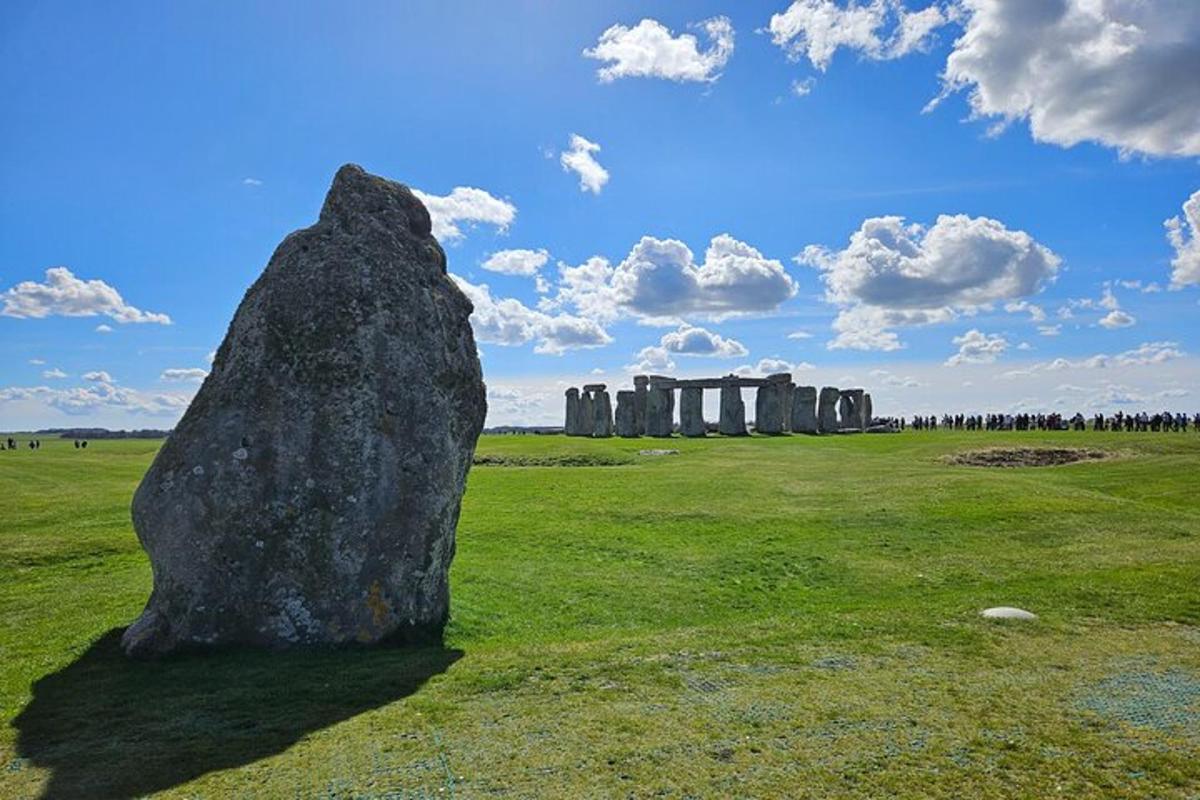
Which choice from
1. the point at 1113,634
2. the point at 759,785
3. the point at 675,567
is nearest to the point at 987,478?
the point at 675,567

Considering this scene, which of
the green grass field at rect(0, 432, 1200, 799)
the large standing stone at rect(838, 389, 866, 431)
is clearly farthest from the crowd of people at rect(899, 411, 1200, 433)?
the green grass field at rect(0, 432, 1200, 799)

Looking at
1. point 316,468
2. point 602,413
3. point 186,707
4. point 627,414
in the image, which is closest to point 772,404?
point 627,414

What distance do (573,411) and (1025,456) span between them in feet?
128

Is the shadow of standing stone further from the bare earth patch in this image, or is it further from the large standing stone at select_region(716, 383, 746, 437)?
the large standing stone at select_region(716, 383, 746, 437)

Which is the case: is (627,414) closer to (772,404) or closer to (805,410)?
(772,404)

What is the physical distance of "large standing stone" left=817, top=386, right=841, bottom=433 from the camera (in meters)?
61.7

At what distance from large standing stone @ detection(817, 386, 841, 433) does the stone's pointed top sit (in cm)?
5346

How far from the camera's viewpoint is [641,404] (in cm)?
6406

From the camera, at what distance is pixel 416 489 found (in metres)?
10.1

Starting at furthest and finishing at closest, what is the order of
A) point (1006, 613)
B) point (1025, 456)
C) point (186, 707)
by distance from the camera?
point (1025, 456), point (1006, 613), point (186, 707)

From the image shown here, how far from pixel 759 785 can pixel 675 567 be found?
953 centimetres

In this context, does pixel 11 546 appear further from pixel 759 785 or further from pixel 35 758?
pixel 759 785

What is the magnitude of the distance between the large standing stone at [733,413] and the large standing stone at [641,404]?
654 cm

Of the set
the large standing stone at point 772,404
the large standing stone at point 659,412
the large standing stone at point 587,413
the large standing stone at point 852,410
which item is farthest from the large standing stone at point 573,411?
the large standing stone at point 852,410
